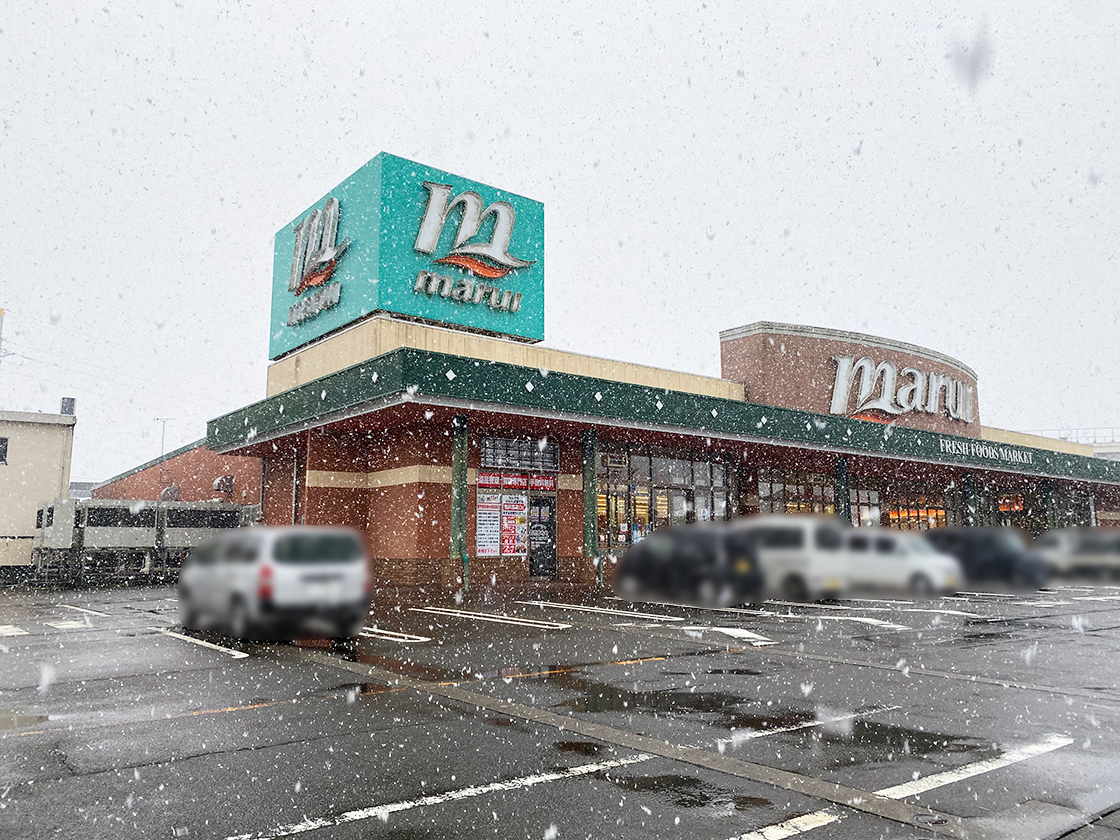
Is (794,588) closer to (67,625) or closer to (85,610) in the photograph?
(67,625)

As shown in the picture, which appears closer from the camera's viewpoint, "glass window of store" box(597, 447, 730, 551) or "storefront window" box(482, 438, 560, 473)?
"glass window of store" box(597, 447, 730, 551)

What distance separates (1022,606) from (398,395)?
36.0 meters

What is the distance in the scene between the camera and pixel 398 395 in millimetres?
2979

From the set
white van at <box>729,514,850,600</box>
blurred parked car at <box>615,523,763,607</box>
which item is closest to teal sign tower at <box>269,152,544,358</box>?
blurred parked car at <box>615,523,763,607</box>

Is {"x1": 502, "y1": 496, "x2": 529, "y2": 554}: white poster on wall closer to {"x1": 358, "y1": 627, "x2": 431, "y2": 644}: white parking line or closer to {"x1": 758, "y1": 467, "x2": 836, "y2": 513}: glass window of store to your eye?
{"x1": 358, "y1": 627, "x2": 431, "y2": 644}: white parking line

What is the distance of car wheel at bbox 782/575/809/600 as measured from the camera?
0.90m

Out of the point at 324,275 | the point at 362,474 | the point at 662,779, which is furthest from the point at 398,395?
the point at 662,779

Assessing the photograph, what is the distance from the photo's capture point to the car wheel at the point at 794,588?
2.95ft

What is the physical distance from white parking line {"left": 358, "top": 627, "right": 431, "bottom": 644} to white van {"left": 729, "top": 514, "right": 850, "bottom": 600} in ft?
66.3

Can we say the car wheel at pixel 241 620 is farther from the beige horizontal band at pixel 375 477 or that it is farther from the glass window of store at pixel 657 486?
the beige horizontal band at pixel 375 477

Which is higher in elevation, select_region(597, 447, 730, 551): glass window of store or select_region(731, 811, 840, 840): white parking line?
select_region(597, 447, 730, 551): glass window of store

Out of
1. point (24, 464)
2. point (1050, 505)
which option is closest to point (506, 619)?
point (1050, 505)

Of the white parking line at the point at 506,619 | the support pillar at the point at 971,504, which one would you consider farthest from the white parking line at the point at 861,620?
the support pillar at the point at 971,504

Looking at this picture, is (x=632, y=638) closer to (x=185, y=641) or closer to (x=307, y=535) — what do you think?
(x=185, y=641)
